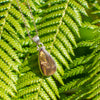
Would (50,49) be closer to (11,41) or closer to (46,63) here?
(46,63)

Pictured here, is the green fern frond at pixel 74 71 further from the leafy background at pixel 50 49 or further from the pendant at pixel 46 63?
the pendant at pixel 46 63

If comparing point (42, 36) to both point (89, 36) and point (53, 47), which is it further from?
point (89, 36)

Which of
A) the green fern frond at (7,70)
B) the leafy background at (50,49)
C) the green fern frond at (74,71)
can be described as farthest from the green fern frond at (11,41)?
the green fern frond at (74,71)

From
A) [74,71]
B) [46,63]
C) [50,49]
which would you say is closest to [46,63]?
[46,63]

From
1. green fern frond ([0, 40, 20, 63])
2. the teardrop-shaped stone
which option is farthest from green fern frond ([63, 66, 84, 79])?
green fern frond ([0, 40, 20, 63])

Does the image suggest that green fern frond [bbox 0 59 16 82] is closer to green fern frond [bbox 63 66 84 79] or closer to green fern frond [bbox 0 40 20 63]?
green fern frond [bbox 0 40 20 63]
